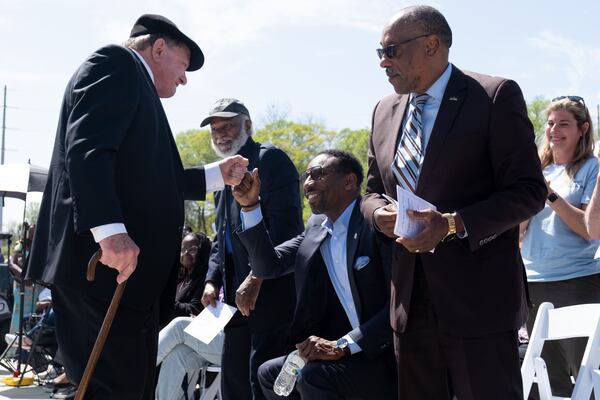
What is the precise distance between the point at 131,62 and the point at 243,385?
8.84 feet

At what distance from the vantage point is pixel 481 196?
9.56ft

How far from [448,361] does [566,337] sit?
1137mm

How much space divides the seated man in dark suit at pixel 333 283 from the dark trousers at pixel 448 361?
112 cm

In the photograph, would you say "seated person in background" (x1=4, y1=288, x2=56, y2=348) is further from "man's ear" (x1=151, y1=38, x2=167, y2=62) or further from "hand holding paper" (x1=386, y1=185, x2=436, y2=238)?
"hand holding paper" (x1=386, y1=185, x2=436, y2=238)

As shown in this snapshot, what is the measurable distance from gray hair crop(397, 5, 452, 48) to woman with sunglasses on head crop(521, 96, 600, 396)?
180 cm

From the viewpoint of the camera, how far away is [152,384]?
10.9 ft

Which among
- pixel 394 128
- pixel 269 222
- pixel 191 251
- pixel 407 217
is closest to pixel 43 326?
pixel 191 251

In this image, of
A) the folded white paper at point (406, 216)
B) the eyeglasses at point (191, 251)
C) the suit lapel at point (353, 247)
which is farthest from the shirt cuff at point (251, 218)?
the eyeglasses at point (191, 251)

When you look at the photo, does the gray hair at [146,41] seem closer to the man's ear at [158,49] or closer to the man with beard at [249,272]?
the man's ear at [158,49]

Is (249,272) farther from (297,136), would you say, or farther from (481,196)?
(297,136)

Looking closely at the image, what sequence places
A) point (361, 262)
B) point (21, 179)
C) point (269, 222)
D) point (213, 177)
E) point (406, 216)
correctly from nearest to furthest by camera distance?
point (406, 216)
point (213, 177)
point (361, 262)
point (269, 222)
point (21, 179)

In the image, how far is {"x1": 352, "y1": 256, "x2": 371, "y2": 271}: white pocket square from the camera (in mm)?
4387

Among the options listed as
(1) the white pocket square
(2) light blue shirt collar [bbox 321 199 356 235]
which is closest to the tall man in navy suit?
(1) the white pocket square

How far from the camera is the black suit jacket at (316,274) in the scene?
4.22m
